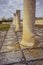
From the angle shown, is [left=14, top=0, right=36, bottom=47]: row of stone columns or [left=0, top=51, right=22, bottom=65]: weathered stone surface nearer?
[left=0, top=51, right=22, bottom=65]: weathered stone surface

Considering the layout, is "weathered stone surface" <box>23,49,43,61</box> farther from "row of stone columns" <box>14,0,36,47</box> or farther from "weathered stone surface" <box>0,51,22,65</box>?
"row of stone columns" <box>14,0,36,47</box>

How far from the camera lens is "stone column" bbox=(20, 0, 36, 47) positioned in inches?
A: 146

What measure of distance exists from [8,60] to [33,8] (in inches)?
65.5

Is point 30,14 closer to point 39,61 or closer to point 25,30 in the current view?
point 25,30

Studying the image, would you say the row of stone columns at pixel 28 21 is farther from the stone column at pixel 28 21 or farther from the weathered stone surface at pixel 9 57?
the weathered stone surface at pixel 9 57

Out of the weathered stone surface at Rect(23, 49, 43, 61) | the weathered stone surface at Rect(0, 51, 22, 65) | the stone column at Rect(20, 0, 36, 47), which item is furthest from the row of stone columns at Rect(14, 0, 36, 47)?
the weathered stone surface at Rect(0, 51, 22, 65)

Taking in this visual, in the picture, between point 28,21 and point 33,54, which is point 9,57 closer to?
point 33,54

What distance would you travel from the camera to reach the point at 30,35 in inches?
152

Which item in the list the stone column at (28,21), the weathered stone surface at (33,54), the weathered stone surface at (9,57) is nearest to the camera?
the weathered stone surface at (9,57)

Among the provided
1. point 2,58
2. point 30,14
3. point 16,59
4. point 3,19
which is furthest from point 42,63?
point 3,19

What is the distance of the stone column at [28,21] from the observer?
12.1 feet

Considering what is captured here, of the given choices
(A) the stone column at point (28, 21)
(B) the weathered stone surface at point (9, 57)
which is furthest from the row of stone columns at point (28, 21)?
(B) the weathered stone surface at point (9, 57)

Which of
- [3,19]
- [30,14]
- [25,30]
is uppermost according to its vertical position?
[30,14]

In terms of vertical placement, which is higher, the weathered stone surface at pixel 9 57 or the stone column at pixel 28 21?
the stone column at pixel 28 21
